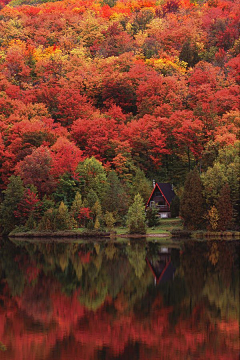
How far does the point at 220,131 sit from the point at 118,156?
1310 cm

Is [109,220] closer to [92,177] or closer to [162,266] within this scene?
[92,177]

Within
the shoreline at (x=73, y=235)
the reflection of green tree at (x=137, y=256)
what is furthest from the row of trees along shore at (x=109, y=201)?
the reflection of green tree at (x=137, y=256)

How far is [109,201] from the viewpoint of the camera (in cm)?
5747

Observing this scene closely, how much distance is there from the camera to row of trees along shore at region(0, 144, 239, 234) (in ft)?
159

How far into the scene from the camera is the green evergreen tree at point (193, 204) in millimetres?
48344

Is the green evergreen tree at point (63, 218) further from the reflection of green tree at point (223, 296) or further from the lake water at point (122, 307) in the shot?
the reflection of green tree at point (223, 296)

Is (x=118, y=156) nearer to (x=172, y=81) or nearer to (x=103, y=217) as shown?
(x=103, y=217)

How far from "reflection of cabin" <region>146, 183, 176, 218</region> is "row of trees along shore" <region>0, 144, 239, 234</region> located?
1090mm

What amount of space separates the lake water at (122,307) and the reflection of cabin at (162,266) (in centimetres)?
6

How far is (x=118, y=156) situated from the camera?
65.1 meters

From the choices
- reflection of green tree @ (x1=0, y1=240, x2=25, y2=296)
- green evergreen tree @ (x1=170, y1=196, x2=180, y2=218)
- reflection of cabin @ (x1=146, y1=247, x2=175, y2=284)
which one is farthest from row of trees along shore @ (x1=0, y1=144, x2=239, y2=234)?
reflection of green tree @ (x1=0, y1=240, x2=25, y2=296)

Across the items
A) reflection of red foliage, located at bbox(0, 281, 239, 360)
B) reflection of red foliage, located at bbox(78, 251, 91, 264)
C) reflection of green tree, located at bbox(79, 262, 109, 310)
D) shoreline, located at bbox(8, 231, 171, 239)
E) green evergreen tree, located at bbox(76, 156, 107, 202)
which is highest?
green evergreen tree, located at bbox(76, 156, 107, 202)

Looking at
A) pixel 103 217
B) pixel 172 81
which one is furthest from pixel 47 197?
pixel 172 81

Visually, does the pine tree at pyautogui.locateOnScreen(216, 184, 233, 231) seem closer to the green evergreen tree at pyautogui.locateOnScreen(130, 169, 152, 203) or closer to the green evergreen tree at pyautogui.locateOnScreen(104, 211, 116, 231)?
the green evergreen tree at pyautogui.locateOnScreen(104, 211, 116, 231)
